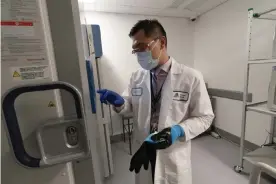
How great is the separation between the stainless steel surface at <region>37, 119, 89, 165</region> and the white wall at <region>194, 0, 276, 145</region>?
2.35m

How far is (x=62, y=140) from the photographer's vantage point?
34 centimetres

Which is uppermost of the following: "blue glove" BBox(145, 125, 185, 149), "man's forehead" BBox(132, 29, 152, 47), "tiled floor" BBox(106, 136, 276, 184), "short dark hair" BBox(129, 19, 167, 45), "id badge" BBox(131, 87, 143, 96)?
"short dark hair" BBox(129, 19, 167, 45)

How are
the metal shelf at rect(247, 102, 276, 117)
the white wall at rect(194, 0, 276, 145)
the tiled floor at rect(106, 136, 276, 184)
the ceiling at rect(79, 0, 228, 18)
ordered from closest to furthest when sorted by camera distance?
the metal shelf at rect(247, 102, 276, 117) → the tiled floor at rect(106, 136, 276, 184) → the white wall at rect(194, 0, 276, 145) → the ceiling at rect(79, 0, 228, 18)

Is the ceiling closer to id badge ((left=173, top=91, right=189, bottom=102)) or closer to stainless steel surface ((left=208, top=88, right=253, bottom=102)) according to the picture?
stainless steel surface ((left=208, top=88, right=253, bottom=102))

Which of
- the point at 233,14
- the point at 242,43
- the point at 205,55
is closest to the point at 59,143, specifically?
the point at 242,43

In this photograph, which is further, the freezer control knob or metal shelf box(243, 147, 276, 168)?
metal shelf box(243, 147, 276, 168)

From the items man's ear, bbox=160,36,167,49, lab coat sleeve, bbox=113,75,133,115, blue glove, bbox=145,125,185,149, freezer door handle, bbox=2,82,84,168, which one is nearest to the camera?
freezer door handle, bbox=2,82,84,168

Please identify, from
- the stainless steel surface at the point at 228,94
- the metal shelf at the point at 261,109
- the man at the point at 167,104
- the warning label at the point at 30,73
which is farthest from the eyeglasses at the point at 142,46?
the stainless steel surface at the point at 228,94

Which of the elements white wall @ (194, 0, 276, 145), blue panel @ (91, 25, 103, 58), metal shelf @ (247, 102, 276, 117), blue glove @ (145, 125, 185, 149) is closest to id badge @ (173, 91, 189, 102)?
blue glove @ (145, 125, 185, 149)

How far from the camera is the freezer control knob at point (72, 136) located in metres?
0.35

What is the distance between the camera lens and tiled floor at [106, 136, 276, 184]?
1.67m

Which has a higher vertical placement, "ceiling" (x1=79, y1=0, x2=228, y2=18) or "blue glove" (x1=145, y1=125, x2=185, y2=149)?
"ceiling" (x1=79, y1=0, x2=228, y2=18)

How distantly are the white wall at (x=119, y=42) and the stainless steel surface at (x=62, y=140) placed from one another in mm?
2296

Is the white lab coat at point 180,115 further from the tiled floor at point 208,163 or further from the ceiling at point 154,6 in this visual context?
the ceiling at point 154,6
